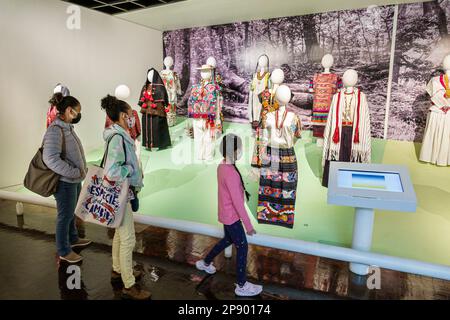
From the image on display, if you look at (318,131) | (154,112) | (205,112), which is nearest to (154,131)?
(154,112)

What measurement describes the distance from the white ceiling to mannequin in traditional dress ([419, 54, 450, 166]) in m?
2.04

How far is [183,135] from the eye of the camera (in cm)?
789

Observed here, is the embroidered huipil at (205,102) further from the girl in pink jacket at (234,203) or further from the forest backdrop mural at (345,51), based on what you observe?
the girl in pink jacket at (234,203)

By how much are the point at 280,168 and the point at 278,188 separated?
21 cm

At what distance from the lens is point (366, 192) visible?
7.48 feet

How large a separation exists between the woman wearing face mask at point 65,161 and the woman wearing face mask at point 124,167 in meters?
0.49

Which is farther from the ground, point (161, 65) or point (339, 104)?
point (161, 65)

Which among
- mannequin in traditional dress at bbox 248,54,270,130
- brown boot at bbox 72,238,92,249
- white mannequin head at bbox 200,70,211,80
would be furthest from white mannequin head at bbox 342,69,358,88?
brown boot at bbox 72,238,92,249

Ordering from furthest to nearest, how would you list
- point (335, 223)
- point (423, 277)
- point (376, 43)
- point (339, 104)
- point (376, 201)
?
point (376, 43) → point (339, 104) → point (335, 223) → point (423, 277) → point (376, 201)

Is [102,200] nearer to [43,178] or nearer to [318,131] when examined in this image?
[43,178]

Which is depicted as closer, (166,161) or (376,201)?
(376,201)
